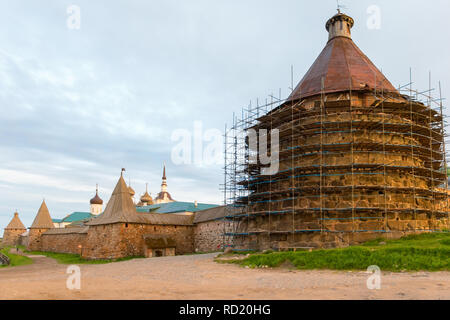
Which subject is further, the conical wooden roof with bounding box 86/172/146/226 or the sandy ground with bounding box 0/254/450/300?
the conical wooden roof with bounding box 86/172/146/226

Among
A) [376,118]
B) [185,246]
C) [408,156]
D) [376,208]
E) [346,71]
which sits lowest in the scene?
[185,246]

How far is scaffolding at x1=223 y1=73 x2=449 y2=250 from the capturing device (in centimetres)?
1758

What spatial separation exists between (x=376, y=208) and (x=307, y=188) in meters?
3.28

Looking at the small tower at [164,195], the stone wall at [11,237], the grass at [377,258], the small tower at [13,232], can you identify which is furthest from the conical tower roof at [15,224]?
the grass at [377,258]

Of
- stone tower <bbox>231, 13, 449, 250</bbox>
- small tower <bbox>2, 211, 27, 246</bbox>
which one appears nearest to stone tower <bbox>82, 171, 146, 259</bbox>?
stone tower <bbox>231, 13, 449, 250</bbox>

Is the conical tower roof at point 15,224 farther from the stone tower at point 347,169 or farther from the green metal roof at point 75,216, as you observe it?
the stone tower at point 347,169

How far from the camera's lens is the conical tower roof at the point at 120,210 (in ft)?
87.4

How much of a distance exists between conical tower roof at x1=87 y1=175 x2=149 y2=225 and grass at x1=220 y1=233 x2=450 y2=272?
46.1ft

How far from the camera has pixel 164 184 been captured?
241 ft

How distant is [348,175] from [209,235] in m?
13.8

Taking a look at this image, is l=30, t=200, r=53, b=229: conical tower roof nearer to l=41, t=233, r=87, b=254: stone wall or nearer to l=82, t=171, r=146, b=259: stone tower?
l=41, t=233, r=87, b=254: stone wall

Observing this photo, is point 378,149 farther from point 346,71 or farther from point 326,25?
point 326,25
